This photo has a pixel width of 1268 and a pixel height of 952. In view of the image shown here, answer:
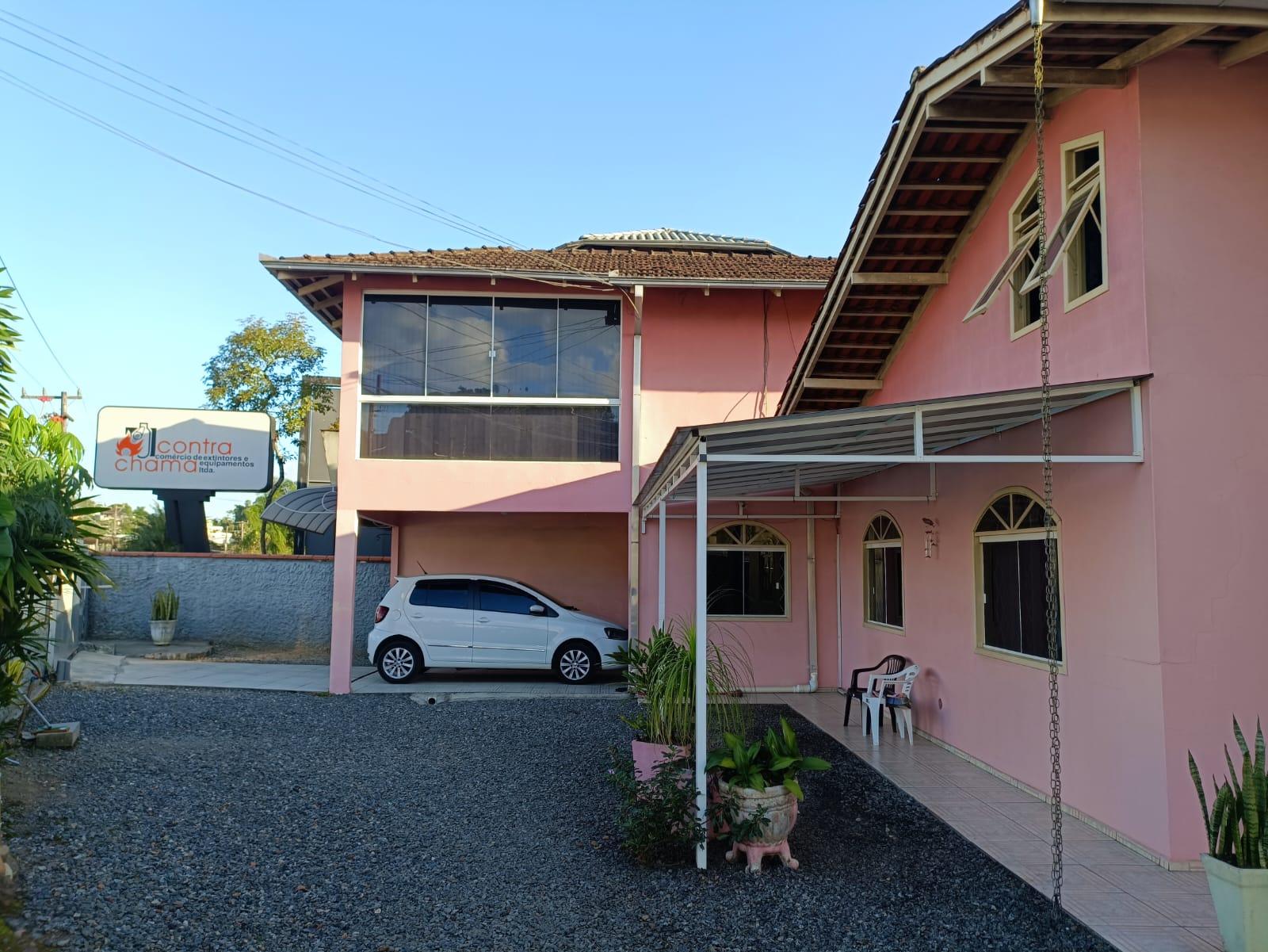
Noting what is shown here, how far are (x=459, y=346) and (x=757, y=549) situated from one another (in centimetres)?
485

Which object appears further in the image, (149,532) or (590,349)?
(149,532)

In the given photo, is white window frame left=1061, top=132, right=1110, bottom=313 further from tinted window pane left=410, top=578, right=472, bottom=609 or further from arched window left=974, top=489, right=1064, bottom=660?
tinted window pane left=410, top=578, right=472, bottom=609

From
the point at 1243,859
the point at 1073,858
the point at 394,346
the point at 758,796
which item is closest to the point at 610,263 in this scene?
the point at 394,346

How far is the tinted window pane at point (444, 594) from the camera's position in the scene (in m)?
13.0

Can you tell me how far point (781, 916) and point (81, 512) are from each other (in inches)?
215

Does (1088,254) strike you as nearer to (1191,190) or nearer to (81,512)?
(1191,190)

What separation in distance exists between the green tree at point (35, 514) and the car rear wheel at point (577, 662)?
22.7ft

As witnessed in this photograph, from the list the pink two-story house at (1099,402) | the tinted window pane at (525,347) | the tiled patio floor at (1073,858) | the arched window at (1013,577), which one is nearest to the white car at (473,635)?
the tinted window pane at (525,347)

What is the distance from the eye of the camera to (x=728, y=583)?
12.7 meters

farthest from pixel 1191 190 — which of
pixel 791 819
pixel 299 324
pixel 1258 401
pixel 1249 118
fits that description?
pixel 299 324

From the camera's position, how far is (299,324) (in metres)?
24.2

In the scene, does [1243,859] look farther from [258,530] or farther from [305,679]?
[258,530]

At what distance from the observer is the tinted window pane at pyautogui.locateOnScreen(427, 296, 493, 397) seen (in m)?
12.5

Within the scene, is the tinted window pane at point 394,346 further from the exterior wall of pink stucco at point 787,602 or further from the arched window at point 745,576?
the arched window at point 745,576
